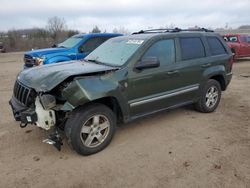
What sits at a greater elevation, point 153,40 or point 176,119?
point 153,40

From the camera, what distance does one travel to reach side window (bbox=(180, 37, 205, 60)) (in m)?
5.35

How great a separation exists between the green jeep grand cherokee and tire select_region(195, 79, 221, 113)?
22mm

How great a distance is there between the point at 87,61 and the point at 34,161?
86.0 inches

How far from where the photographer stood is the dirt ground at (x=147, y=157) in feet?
11.4

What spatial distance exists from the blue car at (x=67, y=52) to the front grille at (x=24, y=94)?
435 centimetres

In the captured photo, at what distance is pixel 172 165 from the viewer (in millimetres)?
3818

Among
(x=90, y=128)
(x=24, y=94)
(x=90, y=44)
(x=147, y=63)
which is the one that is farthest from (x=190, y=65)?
(x=90, y=44)

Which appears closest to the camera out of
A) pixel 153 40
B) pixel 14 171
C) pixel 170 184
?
pixel 170 184

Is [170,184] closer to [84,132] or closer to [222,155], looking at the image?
[222,155]

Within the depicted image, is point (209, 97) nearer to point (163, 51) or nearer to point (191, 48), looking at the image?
point (191, 48)

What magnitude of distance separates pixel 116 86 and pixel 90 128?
0.77 metres

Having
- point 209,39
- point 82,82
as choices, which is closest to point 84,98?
point 82,82

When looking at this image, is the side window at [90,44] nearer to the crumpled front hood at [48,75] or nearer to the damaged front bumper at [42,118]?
the crumpled front hood at [48,75]

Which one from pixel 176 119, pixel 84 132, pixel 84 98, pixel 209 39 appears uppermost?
pixel 209 39
